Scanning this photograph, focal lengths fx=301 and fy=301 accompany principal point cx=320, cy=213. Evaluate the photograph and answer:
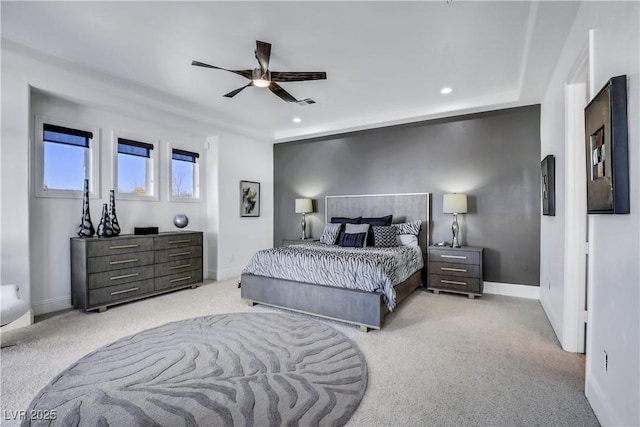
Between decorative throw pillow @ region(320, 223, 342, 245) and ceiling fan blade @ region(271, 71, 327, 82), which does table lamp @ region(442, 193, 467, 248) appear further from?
ceiling fan blade @ region(271, 71, 327, 82)

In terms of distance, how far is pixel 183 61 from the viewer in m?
3.22

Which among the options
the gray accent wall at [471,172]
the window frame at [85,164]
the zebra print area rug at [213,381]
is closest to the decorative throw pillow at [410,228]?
the gray accent wall at [471,172]

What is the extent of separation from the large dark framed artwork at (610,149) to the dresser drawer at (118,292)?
467 centimetres

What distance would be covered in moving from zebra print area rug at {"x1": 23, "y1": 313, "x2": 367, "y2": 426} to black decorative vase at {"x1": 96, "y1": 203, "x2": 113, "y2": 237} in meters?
1.61

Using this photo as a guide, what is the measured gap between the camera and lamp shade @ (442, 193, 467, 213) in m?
4.30

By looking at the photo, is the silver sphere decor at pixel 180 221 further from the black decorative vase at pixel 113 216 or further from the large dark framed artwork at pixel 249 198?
the large dark framed artwork at pixel 249 198

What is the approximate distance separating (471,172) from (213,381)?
14.1 feet

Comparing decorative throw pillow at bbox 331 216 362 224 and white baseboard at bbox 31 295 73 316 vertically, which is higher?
decorative throw pillow at bbox 331 216 362 224

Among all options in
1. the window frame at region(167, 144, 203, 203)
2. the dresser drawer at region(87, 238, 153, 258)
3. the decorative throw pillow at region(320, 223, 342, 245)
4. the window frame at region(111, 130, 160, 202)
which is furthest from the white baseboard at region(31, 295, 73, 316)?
the decorative throw pillow at region(320, 223, 342, 245)

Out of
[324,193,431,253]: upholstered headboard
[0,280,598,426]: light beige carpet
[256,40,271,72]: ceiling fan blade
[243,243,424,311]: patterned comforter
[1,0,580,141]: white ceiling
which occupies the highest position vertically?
[1,0,580,141]: white ceiling

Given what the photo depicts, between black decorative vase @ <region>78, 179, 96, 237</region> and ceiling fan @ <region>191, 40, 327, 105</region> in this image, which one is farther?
black decorative vase @ <region>78, 179, 96, 237</region>

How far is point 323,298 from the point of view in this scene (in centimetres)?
328

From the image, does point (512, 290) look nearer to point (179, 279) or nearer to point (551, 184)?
point (551, 184)

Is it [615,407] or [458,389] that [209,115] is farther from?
[615,407]
